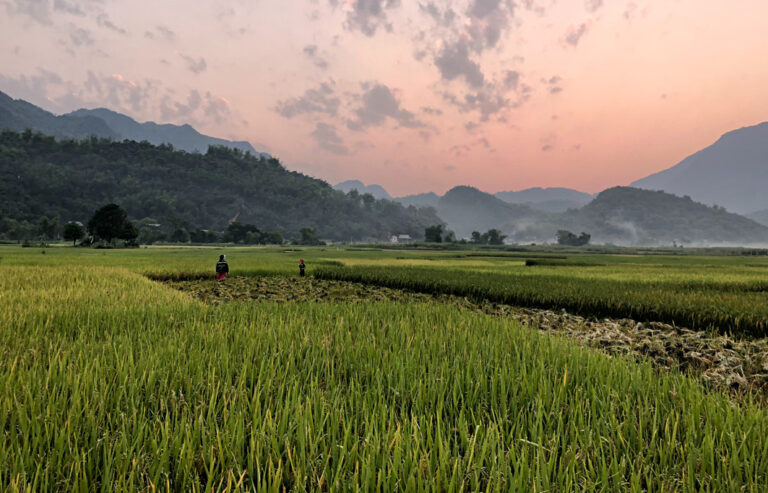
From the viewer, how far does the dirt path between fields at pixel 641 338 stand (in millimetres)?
4789

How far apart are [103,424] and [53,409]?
15.5 inches

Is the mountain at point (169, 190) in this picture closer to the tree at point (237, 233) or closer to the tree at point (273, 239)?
the tree at point (237, 233)

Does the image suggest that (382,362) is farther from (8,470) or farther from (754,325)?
(754,325)

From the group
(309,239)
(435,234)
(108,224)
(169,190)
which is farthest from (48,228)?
(435,234)

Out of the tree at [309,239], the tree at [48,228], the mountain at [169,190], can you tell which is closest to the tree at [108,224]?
the tree at [48,228]

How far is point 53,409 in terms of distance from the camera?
7.65 feet

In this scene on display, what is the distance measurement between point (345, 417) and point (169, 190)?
16304cm

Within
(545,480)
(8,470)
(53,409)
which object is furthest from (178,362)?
(545,480)

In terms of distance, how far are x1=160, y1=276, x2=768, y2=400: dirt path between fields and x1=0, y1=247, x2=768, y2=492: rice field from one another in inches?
43.5

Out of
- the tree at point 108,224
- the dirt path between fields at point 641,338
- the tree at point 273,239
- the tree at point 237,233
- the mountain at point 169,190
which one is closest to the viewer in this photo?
Answer: the dirt path between fields at point 641,338

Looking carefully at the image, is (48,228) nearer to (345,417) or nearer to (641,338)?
(345,417)

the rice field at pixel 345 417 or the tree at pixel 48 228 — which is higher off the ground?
the tree at pixel 48 228

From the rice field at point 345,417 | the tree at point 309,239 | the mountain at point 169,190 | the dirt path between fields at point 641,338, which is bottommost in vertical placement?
the dirt path between fields at point 641,338

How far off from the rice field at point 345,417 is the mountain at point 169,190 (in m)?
111
